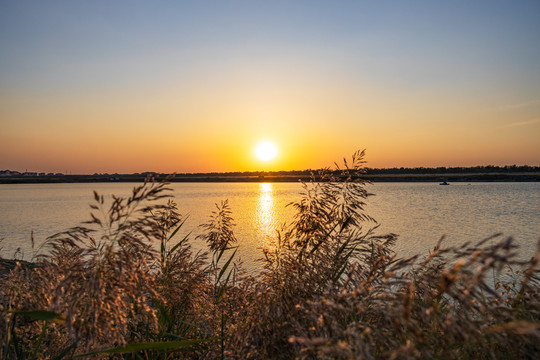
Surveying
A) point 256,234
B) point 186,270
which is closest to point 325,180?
point 186,270

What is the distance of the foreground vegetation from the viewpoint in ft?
5.12

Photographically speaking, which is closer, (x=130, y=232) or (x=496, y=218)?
(x=130, y=232)

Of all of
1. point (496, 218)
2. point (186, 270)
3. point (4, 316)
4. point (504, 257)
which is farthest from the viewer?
point (496, 218)

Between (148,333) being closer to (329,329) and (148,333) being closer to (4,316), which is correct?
(4,316)

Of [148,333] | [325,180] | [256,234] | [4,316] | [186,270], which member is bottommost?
[256,234]

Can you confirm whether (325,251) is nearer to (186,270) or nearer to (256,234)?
(186,270)

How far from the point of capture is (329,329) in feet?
6.42

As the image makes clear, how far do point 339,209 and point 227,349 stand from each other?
7.49 ft

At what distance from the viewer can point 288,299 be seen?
9.71 feet

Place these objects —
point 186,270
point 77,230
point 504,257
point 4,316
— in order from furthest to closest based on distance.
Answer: point 186,270
point 77,230
point 4,316
point 504,257

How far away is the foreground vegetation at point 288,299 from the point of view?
1.56 metres

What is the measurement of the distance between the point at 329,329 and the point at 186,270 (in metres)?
2.79

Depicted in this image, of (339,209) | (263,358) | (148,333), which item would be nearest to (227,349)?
(263,358)

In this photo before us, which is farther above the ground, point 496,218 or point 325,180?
point 325,180
